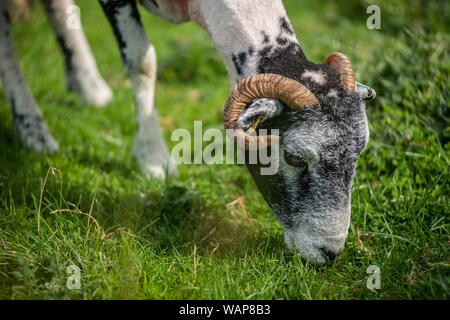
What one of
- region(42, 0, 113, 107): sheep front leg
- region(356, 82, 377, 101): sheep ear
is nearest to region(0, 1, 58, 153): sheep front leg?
region(42, 0, 113, 107): sheep front leg

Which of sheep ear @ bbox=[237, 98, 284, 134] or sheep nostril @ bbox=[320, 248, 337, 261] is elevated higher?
sheep ear @ bbox=[237, 98, 284, 134]

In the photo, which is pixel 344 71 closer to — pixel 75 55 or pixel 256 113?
pixel 256 113

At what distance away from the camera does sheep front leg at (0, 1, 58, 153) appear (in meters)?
4.07

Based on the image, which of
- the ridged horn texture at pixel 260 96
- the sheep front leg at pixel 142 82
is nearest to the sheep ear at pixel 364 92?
the ridged horn texture at pixel 260 96

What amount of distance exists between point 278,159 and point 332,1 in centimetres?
699

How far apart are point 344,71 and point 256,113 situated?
639 mm

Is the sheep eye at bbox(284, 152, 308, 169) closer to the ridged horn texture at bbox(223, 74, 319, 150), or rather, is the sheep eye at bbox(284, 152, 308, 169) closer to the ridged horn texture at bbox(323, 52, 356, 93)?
Answer: the ridged horn texture at bbox(223, 74, 319, 150)

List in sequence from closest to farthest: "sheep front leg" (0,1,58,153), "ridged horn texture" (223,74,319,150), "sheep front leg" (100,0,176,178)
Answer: "ridged horn texture" (223,74,319,150), "sheep front leg" (100,0,176,178), "sheep front leg" (0,1,58,153)

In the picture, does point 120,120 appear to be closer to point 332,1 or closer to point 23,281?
point 23,281

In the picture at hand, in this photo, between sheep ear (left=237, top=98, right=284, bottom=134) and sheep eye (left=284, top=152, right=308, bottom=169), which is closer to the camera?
sheep ear (left=237, top=98, right=284, bottom=134)

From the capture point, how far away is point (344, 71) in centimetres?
247

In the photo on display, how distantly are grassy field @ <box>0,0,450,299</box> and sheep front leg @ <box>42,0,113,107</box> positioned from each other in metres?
0.20

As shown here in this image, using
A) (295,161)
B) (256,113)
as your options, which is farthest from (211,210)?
(256,113)

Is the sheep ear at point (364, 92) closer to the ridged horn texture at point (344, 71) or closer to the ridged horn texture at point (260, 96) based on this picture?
the ridged horn texture at point (344, 71)
